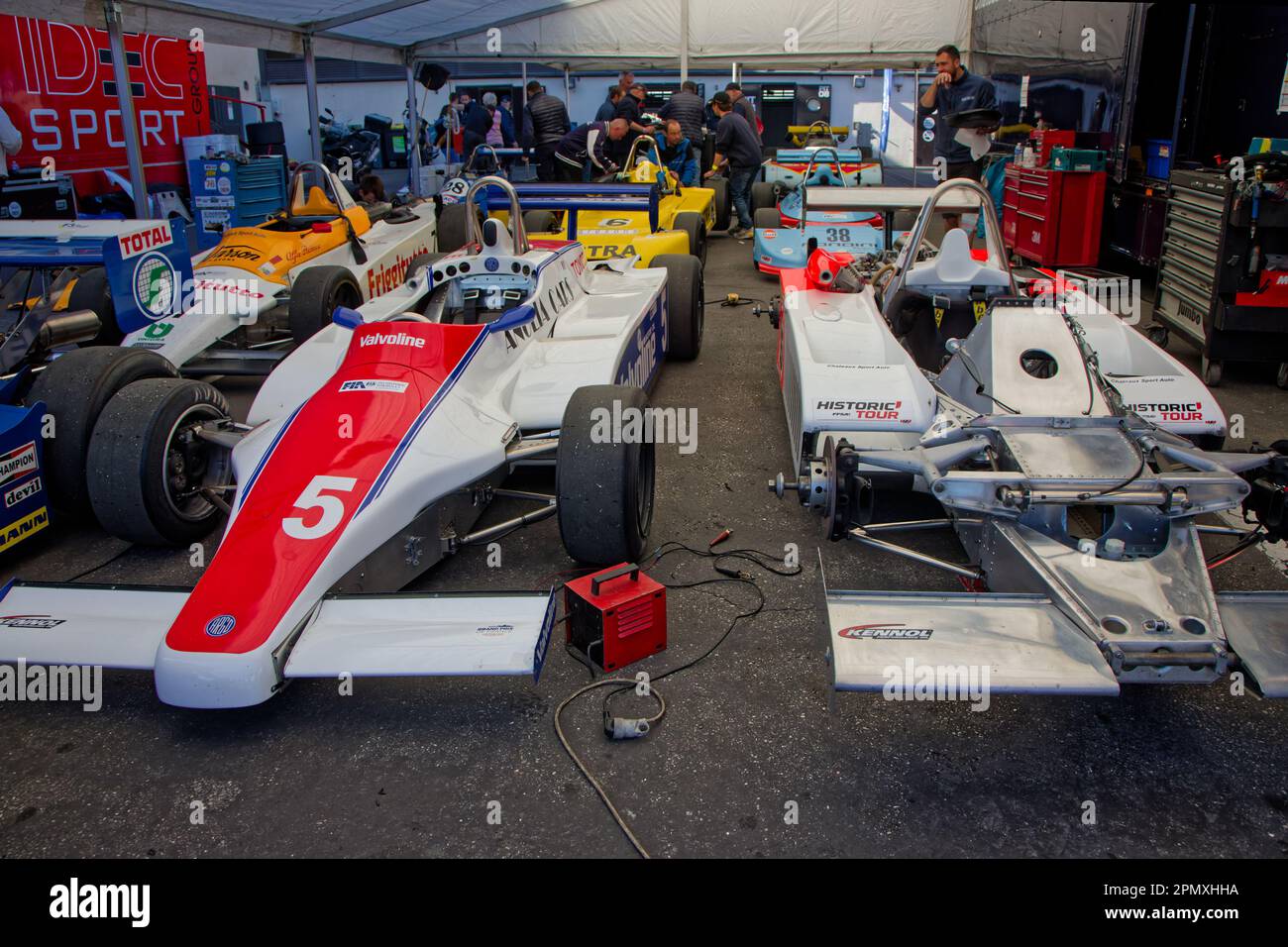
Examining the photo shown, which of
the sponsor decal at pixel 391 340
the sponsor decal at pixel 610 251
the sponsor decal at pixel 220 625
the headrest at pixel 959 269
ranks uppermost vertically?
the headrest at pixel 959 269

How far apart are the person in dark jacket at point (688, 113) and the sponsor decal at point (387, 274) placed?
541cm

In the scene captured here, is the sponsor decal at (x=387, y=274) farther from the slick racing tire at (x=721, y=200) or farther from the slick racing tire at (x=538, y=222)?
the slick racing tire at (x=721, y=200)

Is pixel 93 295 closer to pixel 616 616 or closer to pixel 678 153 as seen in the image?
pixel 616 616

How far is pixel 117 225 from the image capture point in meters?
5.30

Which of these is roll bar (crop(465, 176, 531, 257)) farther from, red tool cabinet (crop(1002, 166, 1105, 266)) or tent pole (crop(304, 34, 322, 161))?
red tool cabinet (crop(1002, 166, 1105, 266))

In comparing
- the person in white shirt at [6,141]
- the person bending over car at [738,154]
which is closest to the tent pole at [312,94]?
the person in white shirt at [6,141]

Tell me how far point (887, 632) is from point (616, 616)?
89 centimetres

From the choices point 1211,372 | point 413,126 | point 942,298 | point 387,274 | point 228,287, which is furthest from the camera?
point 413,126

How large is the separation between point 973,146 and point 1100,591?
6.53 metres

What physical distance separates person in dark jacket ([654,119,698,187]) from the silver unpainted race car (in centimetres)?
719

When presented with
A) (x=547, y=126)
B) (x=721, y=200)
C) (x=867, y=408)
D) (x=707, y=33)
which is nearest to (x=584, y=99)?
(x=707, y=33)

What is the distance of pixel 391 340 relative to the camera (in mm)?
3707

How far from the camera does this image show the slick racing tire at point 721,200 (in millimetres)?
12180

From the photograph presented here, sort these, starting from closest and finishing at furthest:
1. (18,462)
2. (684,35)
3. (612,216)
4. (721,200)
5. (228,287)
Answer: (18,462)
(228,287)
(612,216)
(721,200)
(684,35)
